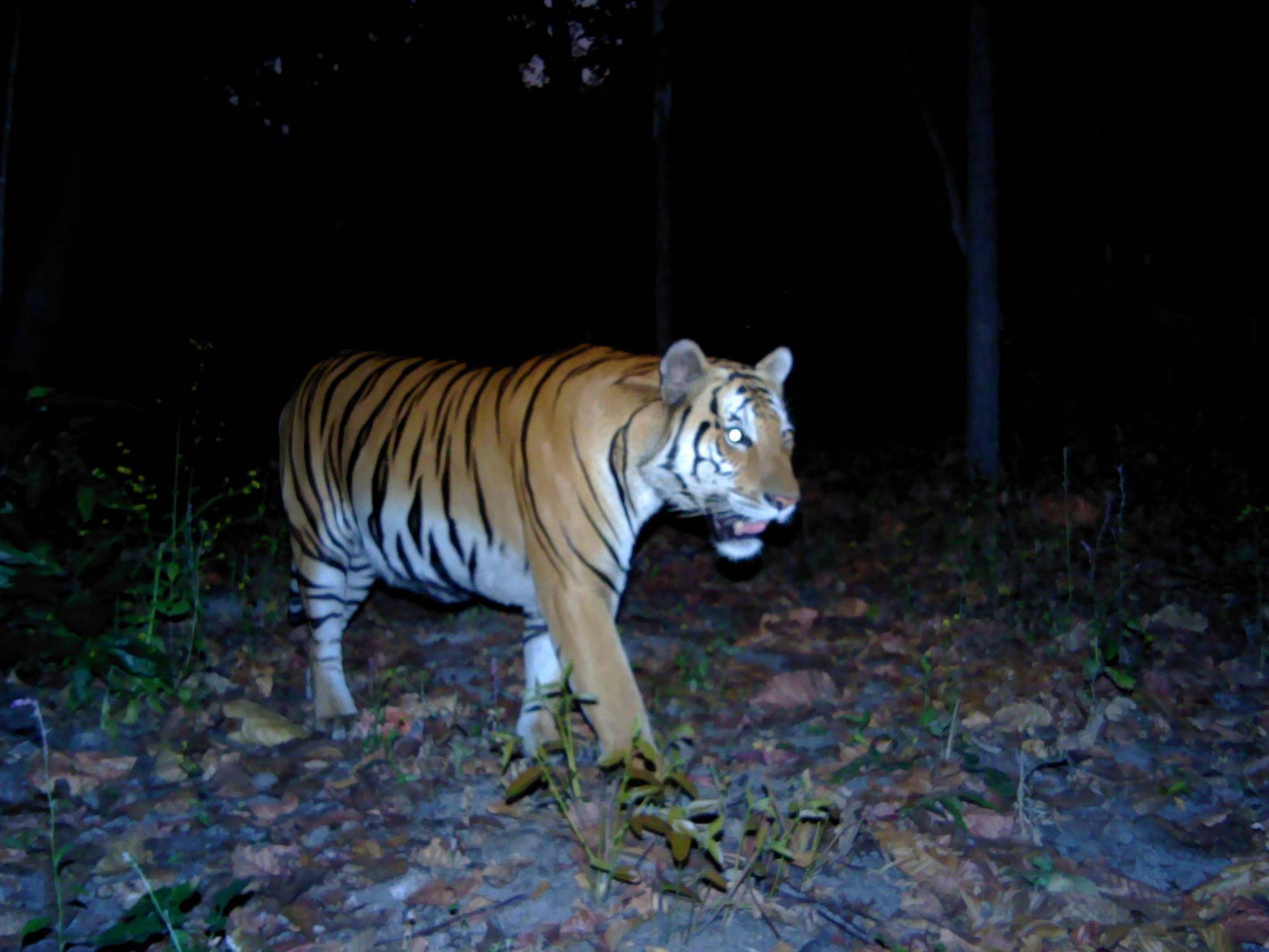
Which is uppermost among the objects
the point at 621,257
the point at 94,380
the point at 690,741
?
the point at 621,257

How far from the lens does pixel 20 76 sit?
8273mm

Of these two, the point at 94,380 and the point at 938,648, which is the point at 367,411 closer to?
the point at 938,648

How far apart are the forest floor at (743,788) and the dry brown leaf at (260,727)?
13 mm

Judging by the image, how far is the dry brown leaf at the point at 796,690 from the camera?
4.60 m

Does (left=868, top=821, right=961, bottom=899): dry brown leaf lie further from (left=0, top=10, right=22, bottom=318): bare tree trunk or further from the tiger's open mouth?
(left=0, top=10, right=22, bottom=318): bare tree trunk

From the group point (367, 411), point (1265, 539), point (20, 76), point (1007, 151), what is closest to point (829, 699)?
point (367, 411)

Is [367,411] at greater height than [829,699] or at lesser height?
greater

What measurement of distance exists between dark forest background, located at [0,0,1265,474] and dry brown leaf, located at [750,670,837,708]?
3.41 meters

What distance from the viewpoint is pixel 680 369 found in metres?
3.71

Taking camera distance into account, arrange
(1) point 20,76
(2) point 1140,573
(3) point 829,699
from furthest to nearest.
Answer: (1) point 20,76 < (2) point 1140,573 < (3) point 829,699

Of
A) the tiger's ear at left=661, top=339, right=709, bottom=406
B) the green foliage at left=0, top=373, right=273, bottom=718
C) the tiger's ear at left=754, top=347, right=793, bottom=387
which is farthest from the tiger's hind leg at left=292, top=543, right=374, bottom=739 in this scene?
the tiger's ear at left=754, top=347, right=793, bottom=387

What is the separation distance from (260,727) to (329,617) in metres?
0.65

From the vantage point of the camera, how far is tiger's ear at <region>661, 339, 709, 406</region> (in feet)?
12.1

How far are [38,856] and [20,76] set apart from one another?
699cm
